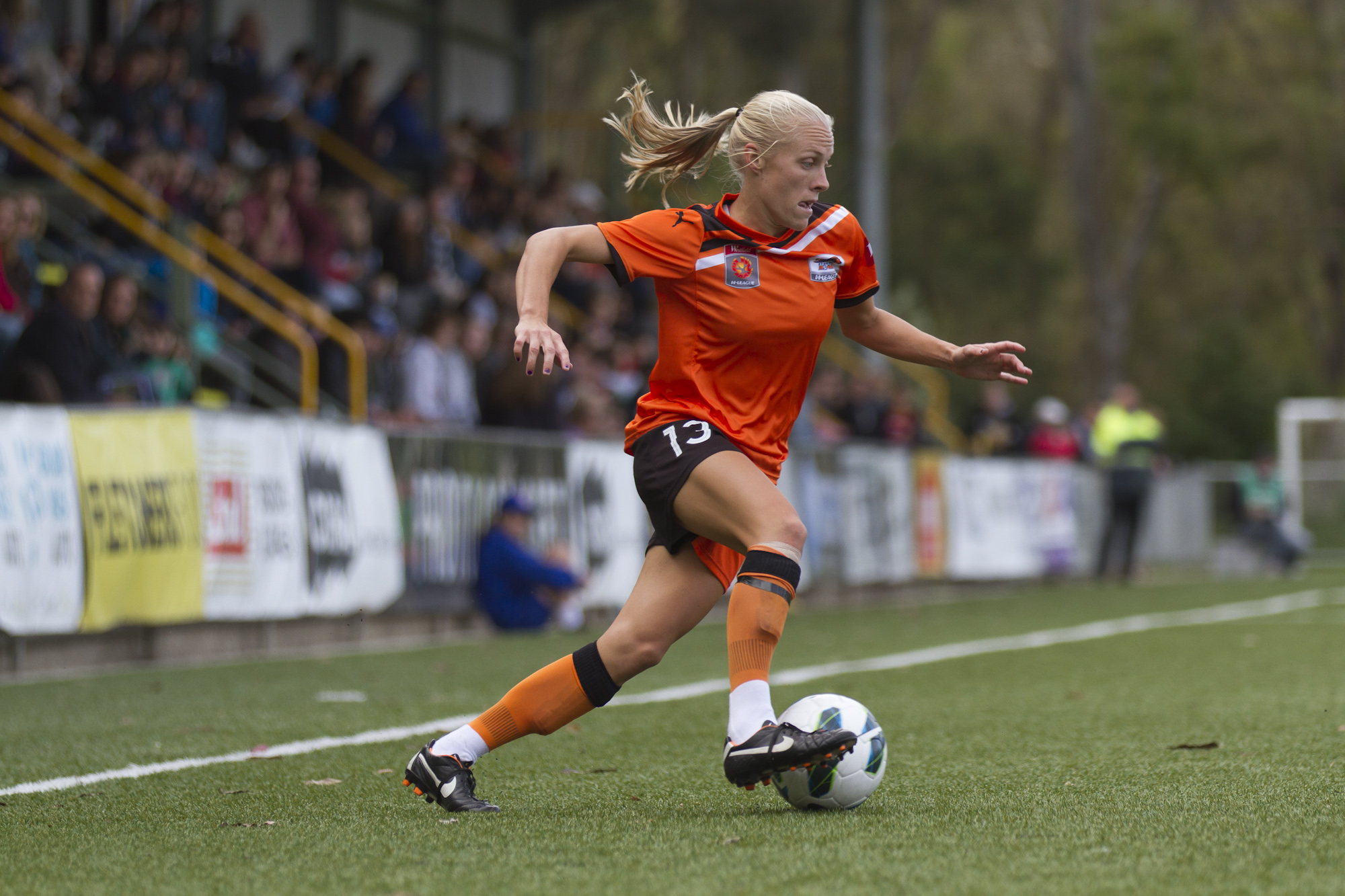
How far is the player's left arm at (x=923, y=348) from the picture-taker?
5.06 metres

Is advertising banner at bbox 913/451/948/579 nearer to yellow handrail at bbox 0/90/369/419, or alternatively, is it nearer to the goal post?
yellow handrail at bbox 0/90/369/419

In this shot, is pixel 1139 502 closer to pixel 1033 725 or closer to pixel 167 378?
pixel 167 378

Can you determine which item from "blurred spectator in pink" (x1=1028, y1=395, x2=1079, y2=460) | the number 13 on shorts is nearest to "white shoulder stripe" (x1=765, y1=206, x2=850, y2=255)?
the number 13 on shorts

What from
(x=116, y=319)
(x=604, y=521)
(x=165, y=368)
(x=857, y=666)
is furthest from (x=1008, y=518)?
(x=116, y=319)

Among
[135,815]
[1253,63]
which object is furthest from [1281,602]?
[1253,63]

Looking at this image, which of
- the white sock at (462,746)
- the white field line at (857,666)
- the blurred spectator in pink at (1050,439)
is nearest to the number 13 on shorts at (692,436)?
the white sock at (462,746)

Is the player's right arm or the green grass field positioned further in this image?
the player's right arm

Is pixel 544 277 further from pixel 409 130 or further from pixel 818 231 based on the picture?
pixel 409 130

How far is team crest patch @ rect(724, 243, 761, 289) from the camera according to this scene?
4.73 m

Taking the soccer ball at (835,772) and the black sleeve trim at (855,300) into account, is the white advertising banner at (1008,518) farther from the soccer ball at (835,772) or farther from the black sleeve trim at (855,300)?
the soccer ball at (835,772)

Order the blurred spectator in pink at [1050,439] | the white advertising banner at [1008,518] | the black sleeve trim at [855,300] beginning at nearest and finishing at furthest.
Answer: the black sleeve trim at [855,300]
the white advertising banner at [1008,518]
the blurred spectator in pink at [1050,439]

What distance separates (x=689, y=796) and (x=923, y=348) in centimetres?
143

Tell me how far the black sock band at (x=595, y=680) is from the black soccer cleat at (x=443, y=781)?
0.39 metres

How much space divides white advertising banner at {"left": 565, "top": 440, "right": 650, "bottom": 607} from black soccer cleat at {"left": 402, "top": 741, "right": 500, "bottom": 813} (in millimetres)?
8706
